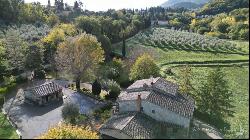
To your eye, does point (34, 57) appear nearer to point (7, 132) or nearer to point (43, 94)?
point (43, 94)

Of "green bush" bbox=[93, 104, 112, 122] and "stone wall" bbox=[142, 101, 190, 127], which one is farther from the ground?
"stone wall" bbox=[142, 101, 190, 127]

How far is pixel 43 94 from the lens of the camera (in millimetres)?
59250

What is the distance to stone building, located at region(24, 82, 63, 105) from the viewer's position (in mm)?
59188

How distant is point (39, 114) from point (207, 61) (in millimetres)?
47962

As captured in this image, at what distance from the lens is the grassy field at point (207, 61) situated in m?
60.3

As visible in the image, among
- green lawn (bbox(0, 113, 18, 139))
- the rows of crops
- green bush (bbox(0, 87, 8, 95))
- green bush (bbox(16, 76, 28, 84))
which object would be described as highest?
the rows of crops

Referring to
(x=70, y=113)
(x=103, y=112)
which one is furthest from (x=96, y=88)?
(x=70, y=113)

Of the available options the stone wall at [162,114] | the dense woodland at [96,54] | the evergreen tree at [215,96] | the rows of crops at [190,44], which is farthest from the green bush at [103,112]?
the rows of crops at [190,44]

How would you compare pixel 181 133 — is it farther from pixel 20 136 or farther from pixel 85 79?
pixel 85 79

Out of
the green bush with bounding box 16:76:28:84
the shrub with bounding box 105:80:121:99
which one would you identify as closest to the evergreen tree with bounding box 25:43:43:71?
the green bush with bounding box 16:76:28:84

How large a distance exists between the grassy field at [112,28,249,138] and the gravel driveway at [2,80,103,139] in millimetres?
20132

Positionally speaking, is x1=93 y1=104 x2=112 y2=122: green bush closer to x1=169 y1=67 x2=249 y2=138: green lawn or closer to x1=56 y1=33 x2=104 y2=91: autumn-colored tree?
x1=56 y1=33 x2=104 y2=91: autumn-colored tree

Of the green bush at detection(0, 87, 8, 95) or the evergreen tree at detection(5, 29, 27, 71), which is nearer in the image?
the green bush at detection(0, 87, 8, 95)

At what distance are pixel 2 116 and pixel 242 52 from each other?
223 ft
